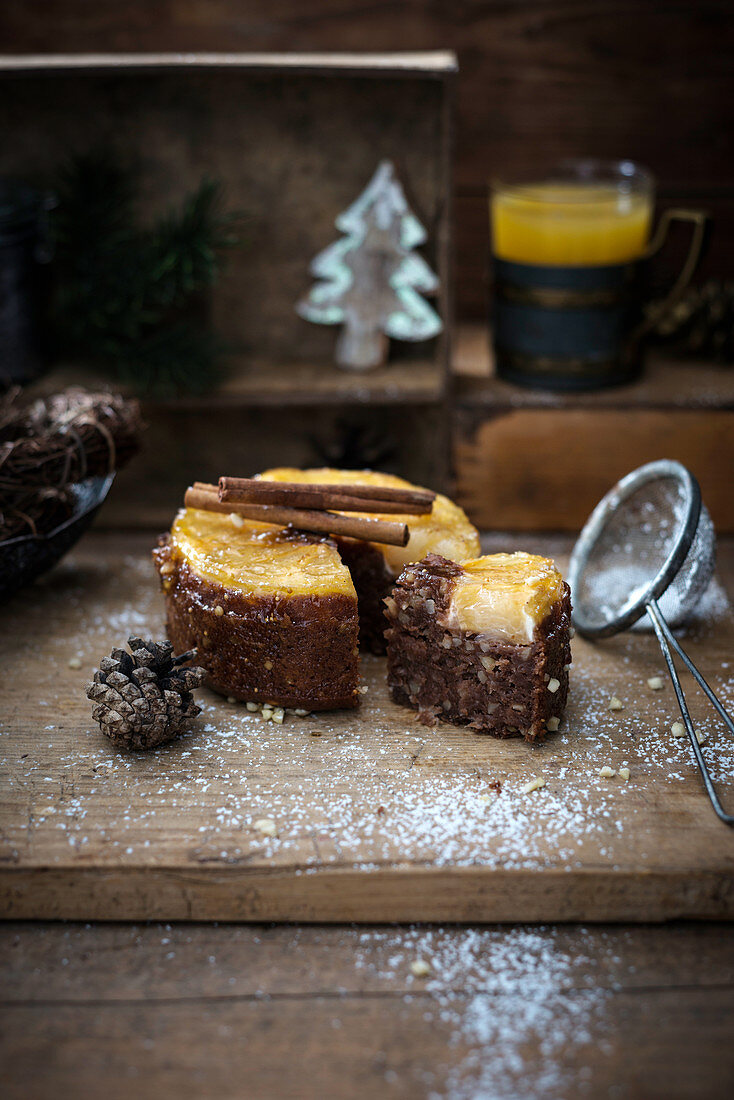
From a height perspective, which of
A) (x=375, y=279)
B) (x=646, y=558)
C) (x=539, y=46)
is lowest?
(x=646, y=558)

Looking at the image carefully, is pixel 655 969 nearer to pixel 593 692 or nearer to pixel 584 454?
pixel 593 692

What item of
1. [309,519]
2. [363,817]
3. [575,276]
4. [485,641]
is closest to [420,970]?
[363,817]

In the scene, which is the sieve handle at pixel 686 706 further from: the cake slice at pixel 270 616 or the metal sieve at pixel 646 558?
the cake slice at pixel 270 616

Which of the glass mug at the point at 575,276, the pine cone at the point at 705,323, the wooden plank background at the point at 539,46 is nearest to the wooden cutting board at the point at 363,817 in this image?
the glass mug at the point at 575,276

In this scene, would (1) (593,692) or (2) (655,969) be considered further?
(1) (593,692)

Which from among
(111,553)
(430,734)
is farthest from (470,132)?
(430,734)

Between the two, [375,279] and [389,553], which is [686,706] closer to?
[389,553]
